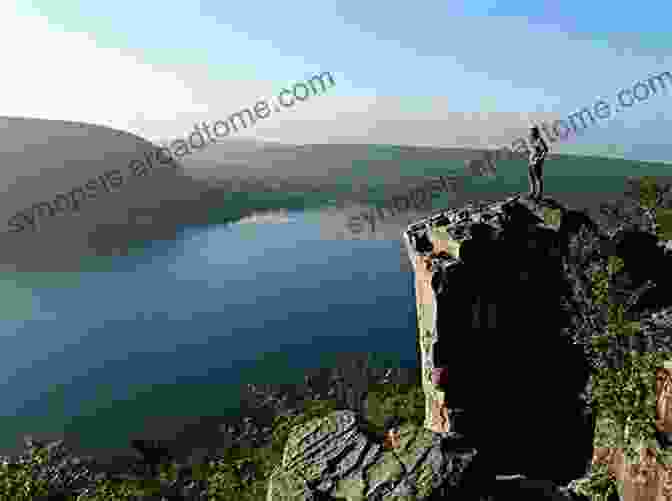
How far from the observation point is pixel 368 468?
15891 millimetres

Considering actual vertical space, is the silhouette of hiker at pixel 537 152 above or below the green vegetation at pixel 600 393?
above

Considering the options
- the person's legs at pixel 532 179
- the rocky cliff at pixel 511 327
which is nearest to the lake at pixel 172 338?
the rocky cliff at pixel 511 327

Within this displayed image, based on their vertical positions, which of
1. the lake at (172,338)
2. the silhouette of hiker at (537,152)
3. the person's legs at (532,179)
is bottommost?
the lake at (172,338)

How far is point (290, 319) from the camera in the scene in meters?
129

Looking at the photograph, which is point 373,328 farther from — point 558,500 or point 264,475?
point 558,500

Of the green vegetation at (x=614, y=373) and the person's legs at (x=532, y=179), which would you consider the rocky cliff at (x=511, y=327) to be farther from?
the green vegetation at (x=614, y=373)

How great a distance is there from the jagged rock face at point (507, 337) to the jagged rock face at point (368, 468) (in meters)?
16.4

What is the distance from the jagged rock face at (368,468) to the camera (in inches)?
590

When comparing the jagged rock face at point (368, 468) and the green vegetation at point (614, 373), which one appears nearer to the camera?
the jagged rock face at point (368, 468)

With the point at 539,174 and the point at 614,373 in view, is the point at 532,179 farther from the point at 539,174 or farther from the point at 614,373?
the point at 614,373

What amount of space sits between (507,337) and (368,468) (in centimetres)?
2160

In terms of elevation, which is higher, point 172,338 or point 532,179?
point 532,179

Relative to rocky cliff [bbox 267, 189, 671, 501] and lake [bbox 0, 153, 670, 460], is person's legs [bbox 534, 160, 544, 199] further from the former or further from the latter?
lake [bbox 0, 153, 670, 460]

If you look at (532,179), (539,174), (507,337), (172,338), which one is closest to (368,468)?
(507,337)
